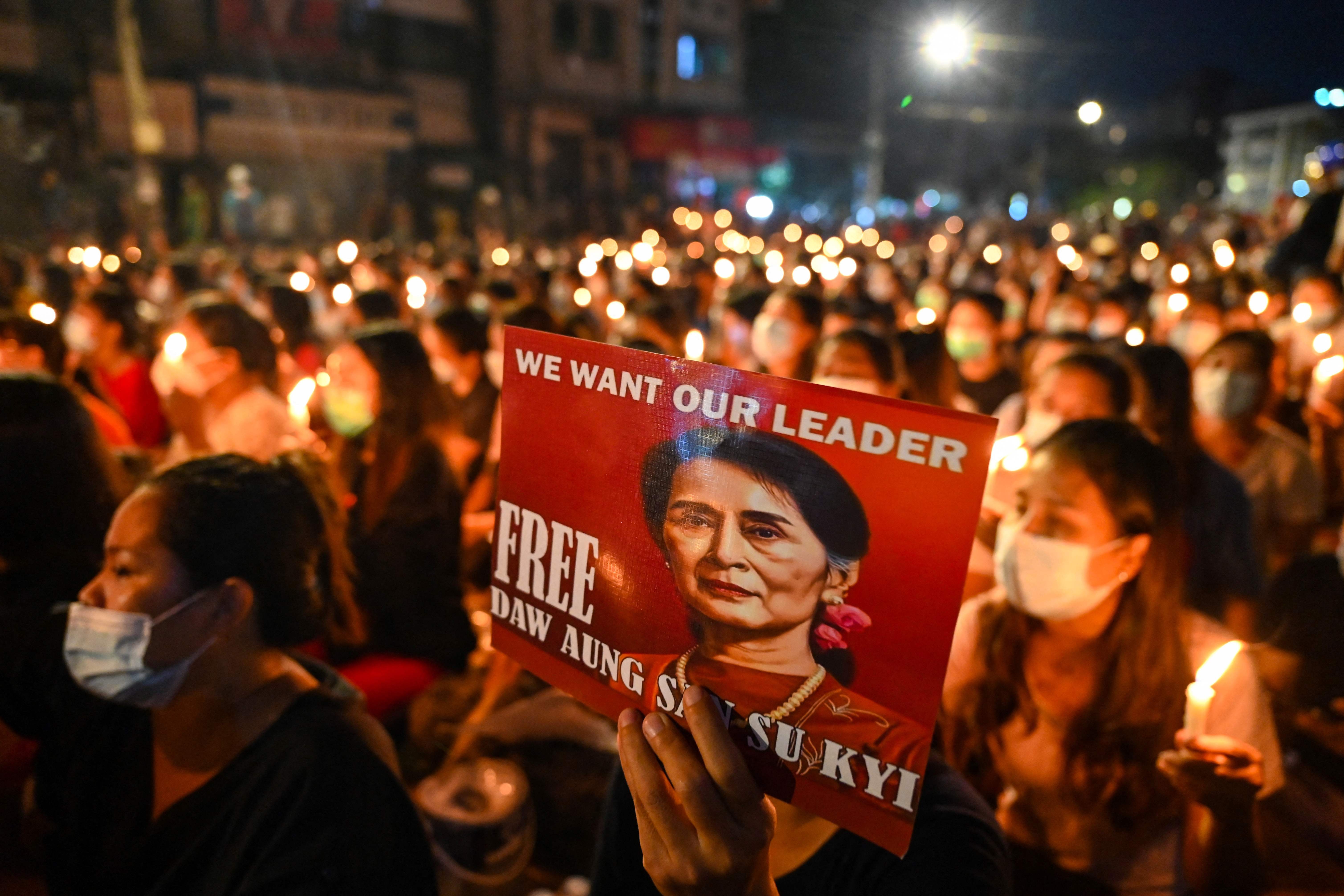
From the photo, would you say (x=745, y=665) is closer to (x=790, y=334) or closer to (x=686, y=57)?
(x=790, y=334)

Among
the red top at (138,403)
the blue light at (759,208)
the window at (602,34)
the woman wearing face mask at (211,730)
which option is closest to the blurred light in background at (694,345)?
the woman wearing face mask at (211,730)

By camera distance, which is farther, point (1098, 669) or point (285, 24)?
point (285, 24)

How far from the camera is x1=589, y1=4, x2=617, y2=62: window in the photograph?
33344mm

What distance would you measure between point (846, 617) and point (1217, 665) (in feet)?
3.76

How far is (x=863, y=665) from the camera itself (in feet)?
3.73

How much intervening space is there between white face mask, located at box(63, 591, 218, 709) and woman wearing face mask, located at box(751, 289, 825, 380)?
4.42 metres

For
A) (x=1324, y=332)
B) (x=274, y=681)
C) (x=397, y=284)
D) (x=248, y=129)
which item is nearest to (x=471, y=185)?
(x=248, y=129)

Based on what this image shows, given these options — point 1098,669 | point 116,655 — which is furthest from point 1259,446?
point 116,655

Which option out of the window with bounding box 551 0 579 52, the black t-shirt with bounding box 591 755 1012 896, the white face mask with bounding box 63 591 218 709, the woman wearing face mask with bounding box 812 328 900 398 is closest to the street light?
the window with bounding box 551 0 579 52

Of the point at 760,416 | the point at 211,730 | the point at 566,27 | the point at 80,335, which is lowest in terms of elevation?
the point at 211,730

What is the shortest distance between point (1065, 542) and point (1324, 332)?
5845 mm

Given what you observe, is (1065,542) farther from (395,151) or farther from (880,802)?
(395,151)

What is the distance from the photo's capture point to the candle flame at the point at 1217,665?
1761 mm

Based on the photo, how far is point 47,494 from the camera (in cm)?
283
